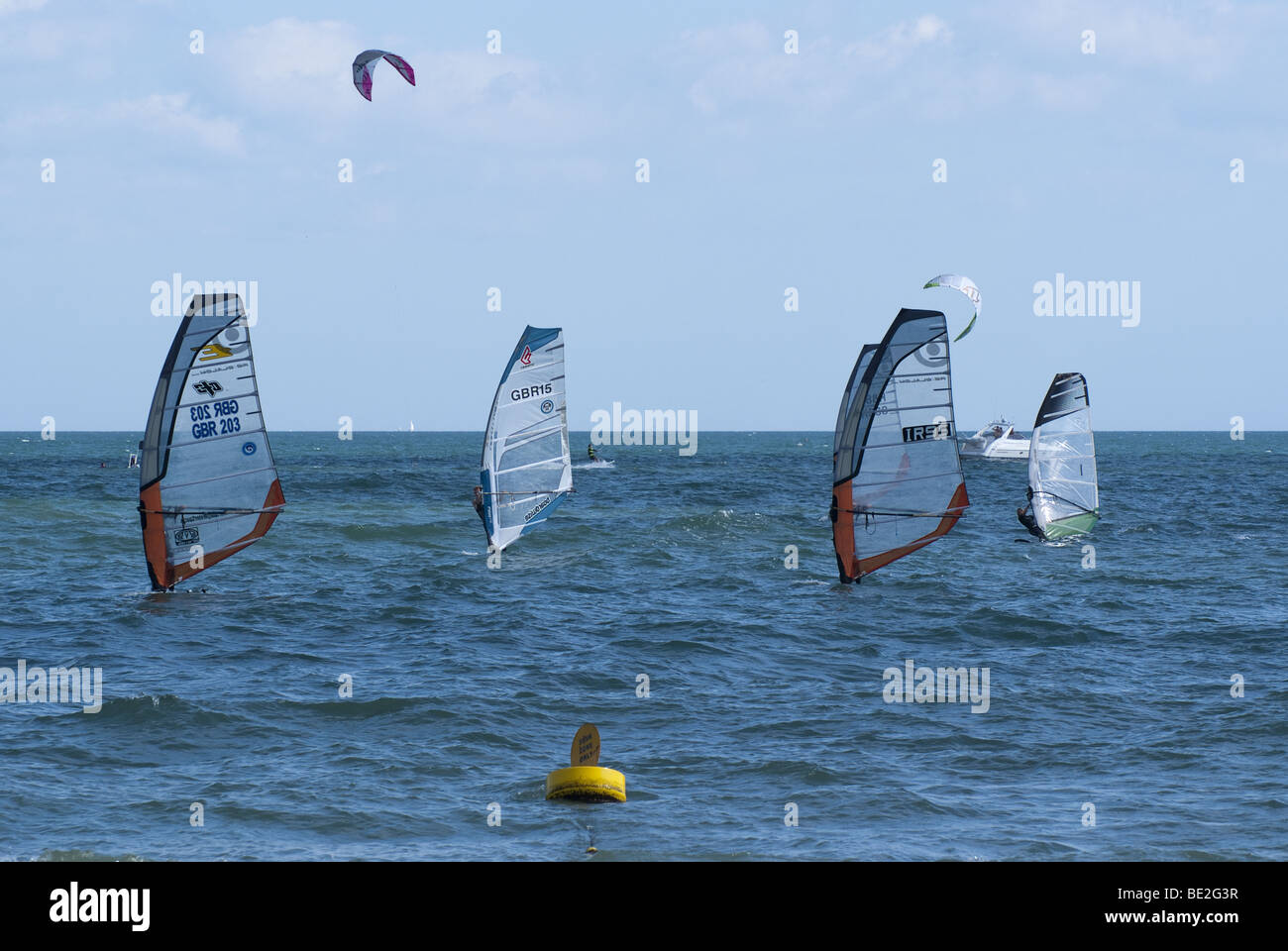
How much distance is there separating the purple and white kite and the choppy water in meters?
10.4

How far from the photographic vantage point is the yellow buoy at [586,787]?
10523 millimetres

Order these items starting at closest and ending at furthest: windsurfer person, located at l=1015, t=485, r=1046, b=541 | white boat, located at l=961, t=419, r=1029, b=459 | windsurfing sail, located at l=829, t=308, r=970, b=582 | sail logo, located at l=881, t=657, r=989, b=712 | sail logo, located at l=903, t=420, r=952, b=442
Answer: sail logo, located at l=881, t=657, r=989, b=712 → windsurfing sail, located at l=829, t=308, r=970, b=582 → sail logo, located at l=903, t=420, r=952, b=442 → windsurfer person, located at l=1015, t=485, r=1046, b=541 → white boat, located at l=961, t=419, r=1029, b=459

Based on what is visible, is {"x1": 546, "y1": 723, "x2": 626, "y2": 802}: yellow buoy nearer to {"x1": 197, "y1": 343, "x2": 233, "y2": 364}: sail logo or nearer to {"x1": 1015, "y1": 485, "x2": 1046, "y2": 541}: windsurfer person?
{"x1": 197, "y1": 343, "x2": 233, "y2": 364}: sail logo

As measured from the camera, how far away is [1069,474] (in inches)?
1314

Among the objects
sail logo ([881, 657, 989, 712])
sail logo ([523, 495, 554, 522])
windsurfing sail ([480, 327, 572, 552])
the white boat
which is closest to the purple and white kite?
windsurfing sail ([480, 327, 572, 552])

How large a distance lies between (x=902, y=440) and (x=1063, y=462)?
1357 cm

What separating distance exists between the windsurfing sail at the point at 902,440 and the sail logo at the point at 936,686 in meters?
5.03

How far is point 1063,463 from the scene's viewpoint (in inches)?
1297

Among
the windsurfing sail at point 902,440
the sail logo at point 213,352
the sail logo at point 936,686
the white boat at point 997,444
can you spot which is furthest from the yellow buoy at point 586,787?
the white boat at point 997,444

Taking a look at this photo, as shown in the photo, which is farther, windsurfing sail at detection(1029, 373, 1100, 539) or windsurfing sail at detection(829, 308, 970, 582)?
windsurfing sail at detection(1029, 373, 1100, 539)

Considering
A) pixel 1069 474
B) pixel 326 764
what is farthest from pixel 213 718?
pixel 1069 474

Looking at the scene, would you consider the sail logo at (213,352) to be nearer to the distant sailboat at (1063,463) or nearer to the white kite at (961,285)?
the white kite at (961,285)

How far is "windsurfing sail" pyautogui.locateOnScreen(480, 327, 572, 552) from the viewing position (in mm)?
25828

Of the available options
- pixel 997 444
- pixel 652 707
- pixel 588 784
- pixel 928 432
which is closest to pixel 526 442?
pixel 928 432
